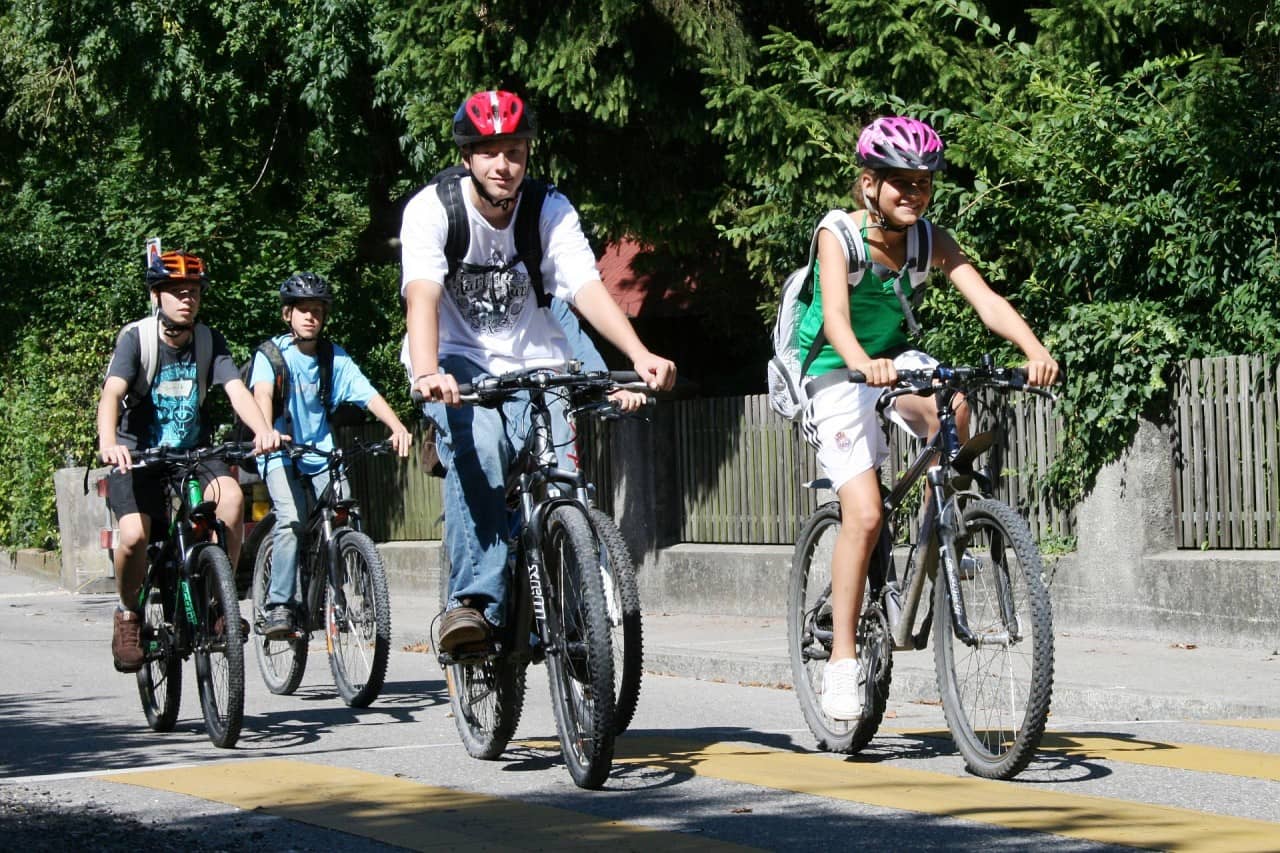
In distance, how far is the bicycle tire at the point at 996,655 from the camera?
18.9ft

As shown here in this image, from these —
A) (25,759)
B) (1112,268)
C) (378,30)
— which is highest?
(378,30)

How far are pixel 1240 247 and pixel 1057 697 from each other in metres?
3.40

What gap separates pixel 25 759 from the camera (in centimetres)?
732

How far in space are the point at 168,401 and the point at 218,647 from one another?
1321 millimetres

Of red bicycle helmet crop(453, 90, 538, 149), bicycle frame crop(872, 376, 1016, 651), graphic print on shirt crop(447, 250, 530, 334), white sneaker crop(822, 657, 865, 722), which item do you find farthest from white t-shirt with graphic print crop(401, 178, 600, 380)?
white sneaker crop(822, 657, 865, 722)

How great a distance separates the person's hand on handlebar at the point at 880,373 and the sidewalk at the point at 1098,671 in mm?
2644

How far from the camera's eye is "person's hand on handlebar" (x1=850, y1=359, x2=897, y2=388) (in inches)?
234

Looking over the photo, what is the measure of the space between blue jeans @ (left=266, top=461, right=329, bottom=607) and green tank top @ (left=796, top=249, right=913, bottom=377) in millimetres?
3762

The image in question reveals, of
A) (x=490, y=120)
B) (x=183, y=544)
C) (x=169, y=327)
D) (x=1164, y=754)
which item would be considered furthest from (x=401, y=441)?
(x=1164, y=754)

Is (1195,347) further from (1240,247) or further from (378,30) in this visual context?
(378,30)

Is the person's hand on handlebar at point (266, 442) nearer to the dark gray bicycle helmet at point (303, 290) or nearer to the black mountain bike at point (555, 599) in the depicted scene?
the dark gray bicycle helmet at point (303, 290)

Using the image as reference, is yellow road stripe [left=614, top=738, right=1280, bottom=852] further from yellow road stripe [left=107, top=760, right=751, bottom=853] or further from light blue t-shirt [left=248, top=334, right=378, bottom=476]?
light blue t-shirt [left=248, top=334, right=378, bottom=476]

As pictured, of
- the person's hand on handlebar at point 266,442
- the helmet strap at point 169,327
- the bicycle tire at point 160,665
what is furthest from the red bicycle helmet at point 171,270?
the bicycle tire at point 160,665

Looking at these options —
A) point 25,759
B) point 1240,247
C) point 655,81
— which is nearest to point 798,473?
point 655,81
